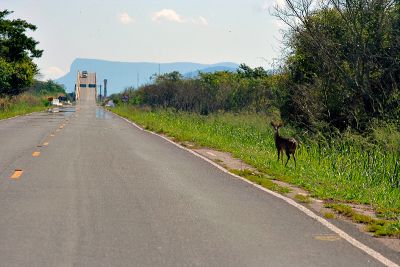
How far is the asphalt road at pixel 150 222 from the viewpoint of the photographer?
662 centimetres

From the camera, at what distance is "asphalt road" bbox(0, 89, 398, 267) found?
6.62 meters

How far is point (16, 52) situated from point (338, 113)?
3875cm

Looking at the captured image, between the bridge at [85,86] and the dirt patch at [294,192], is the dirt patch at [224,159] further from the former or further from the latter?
the bridge at [85,86]

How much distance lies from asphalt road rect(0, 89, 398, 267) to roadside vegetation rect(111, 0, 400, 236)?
4.75 ft

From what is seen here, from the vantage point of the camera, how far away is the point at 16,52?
53938mm

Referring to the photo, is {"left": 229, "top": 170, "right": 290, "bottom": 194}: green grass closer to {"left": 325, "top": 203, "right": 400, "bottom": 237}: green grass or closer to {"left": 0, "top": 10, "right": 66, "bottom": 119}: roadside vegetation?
{"left": 325, "top": 203, "right": 400, "bottom": 237}: green grass

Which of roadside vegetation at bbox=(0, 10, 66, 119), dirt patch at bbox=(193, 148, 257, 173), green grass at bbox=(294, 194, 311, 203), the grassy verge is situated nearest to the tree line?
dirt patch at bbox=(193, 148, 257, 173)

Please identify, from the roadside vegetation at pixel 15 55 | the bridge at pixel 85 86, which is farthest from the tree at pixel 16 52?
the bridge at pixel 85 86

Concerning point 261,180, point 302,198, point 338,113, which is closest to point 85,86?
point 338,113

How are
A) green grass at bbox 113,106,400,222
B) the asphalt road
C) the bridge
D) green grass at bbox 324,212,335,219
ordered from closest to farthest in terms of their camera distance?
the asphalt road, green grass at bbox 324,212,335,219, green grass at bbox 113,106,400,222, the bridge

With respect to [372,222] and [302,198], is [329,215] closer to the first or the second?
[372,222]

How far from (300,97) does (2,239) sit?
1664 centimetres

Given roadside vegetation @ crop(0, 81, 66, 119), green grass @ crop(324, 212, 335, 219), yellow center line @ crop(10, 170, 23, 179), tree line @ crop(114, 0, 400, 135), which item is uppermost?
tree line @ crop(114, 0, 400, 135)

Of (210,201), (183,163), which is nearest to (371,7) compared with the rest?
(183,163)
